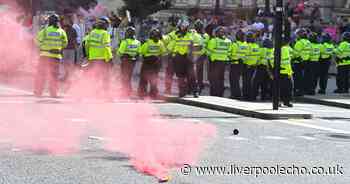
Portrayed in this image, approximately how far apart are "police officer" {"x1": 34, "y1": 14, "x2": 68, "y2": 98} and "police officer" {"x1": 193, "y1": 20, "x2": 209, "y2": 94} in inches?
143

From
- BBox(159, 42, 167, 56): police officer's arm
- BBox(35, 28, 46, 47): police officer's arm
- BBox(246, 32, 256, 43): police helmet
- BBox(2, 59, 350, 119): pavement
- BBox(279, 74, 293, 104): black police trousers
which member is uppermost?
BBox(35, 28, 46, 47): police officer's arm

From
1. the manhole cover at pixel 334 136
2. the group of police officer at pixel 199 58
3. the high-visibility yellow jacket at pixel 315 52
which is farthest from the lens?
the high-visibility yellow jacket at pixel 315 52

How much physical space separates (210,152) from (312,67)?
44.1 feet

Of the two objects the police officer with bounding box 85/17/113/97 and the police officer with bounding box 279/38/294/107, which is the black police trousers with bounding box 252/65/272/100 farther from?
the police officer with bounding box 85/17/113/97

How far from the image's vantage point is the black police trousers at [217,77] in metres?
23.2

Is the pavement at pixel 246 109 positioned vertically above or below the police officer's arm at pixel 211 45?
below

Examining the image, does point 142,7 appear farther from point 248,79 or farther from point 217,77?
point 248,79

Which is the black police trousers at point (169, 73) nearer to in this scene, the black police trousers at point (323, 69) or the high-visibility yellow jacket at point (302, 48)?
the high-visibility yellow jacket at point (302, 48)

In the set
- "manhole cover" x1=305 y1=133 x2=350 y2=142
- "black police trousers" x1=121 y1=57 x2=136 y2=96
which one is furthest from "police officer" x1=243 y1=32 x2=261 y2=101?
"manhole cover" x1=305 y1=133 x2=350 y2=142

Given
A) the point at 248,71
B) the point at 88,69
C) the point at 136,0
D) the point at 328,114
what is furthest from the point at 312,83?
the point at 136,0

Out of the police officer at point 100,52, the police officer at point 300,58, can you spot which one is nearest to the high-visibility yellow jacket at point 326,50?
the police officer at point 300,58

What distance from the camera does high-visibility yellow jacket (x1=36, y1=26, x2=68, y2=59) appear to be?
20219mm

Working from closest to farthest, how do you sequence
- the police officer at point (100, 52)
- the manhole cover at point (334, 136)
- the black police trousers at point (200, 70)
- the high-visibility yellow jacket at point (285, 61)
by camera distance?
the manhole cover at point (334, 136), the police officer at point (100, 52), the high-visibility yellow jacket at point (285, 61), the black police trousers at point (200, 70)

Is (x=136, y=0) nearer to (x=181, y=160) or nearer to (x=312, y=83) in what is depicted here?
(x=312, y=83)
